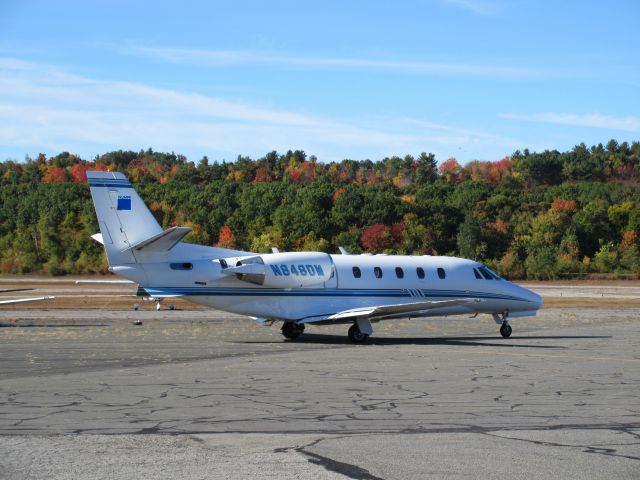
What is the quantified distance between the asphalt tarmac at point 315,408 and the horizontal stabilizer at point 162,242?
8.55ft

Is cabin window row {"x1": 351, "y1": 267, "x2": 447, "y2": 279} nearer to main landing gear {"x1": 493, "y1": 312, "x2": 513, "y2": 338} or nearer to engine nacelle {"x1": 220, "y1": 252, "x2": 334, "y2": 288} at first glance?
engine nacelle {"x1": 220, "y1": 252, "x2": 334, "y2": 288}

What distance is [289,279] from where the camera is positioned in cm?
2745

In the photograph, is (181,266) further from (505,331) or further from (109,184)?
(505,331)

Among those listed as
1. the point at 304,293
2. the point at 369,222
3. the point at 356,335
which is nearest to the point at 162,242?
the point at 304,293

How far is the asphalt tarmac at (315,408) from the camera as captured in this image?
10.3 metres

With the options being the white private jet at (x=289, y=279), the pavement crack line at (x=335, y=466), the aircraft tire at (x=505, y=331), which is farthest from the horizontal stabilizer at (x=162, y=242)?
the pavement crack line at (x=335, y=466)

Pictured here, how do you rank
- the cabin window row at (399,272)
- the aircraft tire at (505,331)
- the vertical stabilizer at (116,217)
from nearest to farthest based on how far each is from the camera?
the vertical stabilizer at (116,217) < the cabin window row at (399,272) < the aircraft tire at (505,331)

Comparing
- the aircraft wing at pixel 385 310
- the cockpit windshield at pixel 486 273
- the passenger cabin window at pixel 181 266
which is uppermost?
the cockpit windshield at pixel 486 273

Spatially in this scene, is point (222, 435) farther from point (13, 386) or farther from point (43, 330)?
point (43, 330)

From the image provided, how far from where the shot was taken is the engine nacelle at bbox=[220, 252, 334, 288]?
26797 millimetres

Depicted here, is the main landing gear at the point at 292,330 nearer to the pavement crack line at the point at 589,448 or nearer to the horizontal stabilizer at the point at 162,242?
the horizontal stabilizer at the point at 162,242

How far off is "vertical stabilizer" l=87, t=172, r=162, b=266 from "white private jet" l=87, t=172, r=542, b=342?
0.09ft

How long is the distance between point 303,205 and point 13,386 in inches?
2920

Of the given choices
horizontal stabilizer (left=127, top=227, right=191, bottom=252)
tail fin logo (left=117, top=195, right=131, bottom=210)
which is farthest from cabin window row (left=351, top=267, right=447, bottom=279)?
Result: tail fin logo (left=117, top=195, right=131, bottom=210)
